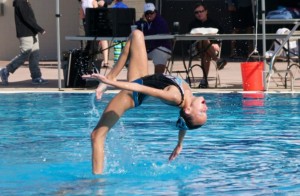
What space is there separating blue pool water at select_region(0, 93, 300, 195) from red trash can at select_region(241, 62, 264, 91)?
0.66 metres

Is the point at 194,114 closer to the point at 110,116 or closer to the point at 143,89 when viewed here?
the point at 143,89

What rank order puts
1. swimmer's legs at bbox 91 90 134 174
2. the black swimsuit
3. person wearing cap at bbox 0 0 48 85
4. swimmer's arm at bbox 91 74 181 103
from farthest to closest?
person wearing cap at bbox 0 0 48 85
swimmer's legs at bbox 91 90 134 174
the black swimsuit
swimmer's arm at bbox 91 74 181 103

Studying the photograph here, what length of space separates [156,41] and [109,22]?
0.93m

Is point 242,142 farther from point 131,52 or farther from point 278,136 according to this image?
point 131,52

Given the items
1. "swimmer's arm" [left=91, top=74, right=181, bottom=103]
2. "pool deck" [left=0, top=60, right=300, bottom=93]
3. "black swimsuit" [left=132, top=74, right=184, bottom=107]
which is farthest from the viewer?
"pool deck" [left=0, top=60, right=300, bottom=93]

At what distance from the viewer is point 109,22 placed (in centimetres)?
1792

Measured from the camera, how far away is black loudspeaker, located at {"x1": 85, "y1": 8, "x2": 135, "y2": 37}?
1786cm

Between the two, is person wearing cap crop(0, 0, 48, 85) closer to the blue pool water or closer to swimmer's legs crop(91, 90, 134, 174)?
Result: the blue pool water

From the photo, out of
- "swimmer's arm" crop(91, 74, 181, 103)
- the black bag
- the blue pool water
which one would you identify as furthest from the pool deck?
"swimmer's arm" crop(91, 74, 181, 103)

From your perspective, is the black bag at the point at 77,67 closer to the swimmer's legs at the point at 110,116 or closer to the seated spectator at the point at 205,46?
the seated spectator at the point at 205,46

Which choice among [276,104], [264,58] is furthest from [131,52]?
[264,58]

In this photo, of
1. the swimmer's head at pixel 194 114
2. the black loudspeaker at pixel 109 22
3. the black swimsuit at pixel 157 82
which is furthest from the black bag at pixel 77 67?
the swimmer's head at pixel 194 114

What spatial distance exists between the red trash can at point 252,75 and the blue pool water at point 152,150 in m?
0.66

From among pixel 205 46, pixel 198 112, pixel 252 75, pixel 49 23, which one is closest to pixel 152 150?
pixel 198 112
